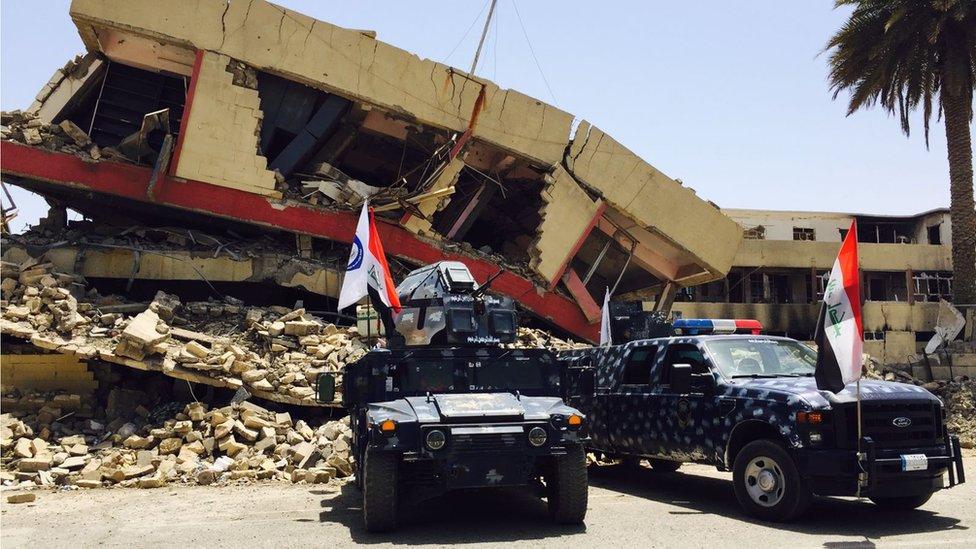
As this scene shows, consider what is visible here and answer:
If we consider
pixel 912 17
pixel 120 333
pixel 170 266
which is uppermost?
pixel 912 17

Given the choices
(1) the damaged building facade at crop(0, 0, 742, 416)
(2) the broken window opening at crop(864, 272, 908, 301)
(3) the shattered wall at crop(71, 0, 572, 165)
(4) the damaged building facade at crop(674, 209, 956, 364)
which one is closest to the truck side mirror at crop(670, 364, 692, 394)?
(1) the damaged building facade at crop(0, 0, 742, 416)

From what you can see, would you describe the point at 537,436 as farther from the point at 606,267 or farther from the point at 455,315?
the point at 606,267

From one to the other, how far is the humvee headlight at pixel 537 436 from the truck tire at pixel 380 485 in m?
1.18

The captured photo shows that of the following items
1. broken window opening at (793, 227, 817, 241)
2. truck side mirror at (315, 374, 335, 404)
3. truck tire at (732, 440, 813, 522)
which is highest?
broken window opening at (793, 227, 817, 241)

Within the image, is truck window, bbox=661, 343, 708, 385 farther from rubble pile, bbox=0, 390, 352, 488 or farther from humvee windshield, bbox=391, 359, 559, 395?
rubble pile, bbox=0, 390, 352, 488

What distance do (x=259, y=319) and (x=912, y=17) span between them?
18.5m

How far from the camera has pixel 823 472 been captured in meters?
6.80

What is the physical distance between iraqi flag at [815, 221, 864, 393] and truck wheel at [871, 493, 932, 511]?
1574mm

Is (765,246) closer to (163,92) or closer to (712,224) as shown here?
(712,224)

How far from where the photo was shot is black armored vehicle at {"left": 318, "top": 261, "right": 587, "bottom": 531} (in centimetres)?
659

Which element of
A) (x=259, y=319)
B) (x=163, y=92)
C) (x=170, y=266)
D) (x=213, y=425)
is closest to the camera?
(x=213, y=425)

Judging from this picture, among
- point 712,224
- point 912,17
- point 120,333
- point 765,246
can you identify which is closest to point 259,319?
point 120,333

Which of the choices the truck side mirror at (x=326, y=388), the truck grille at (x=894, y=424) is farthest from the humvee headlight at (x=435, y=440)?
the truck grille at (x=894, y=424)

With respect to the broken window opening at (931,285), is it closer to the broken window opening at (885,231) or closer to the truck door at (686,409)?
the broken window opening at (885,231)
